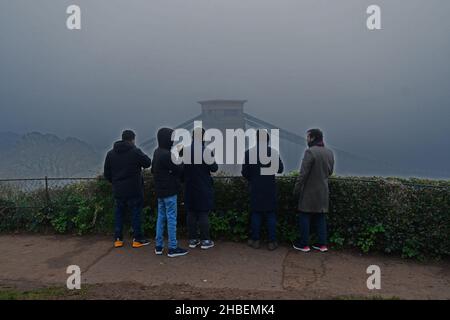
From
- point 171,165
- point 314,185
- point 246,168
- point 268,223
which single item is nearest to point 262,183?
point 246,168

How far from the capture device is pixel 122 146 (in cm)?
516

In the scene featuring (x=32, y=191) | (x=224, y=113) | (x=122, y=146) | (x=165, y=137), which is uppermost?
(x=224, y=113)

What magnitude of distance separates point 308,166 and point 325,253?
124 centimetres

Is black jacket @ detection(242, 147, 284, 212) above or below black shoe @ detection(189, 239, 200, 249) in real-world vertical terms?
above

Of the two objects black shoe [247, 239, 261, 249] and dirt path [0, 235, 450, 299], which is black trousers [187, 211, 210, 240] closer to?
dirt path [0, 235, 450, 299]

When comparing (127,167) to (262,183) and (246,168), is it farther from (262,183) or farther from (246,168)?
(262,183)

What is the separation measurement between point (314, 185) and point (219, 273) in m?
1.75

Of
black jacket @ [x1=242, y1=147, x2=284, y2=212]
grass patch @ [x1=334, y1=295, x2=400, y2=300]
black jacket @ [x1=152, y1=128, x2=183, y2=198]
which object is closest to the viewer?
grass patch @ [x1=334, y1=295, x2=400, y2=300]

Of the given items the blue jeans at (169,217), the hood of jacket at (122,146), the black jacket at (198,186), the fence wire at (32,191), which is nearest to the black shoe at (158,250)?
the blue jeans at (169,217)

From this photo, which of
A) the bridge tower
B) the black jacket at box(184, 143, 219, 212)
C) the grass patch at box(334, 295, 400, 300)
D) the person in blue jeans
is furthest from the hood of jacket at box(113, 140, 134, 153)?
the bridge tower

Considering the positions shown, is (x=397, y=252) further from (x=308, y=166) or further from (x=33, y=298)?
(x=33, y=298)

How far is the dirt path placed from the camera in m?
3.90

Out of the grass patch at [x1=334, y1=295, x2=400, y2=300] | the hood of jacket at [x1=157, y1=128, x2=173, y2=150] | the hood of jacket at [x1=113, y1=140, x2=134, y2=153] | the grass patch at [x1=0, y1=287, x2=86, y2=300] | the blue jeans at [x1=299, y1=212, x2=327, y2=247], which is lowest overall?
the grass patch at [x1=334, y1=295, x2=400, y2=300]
